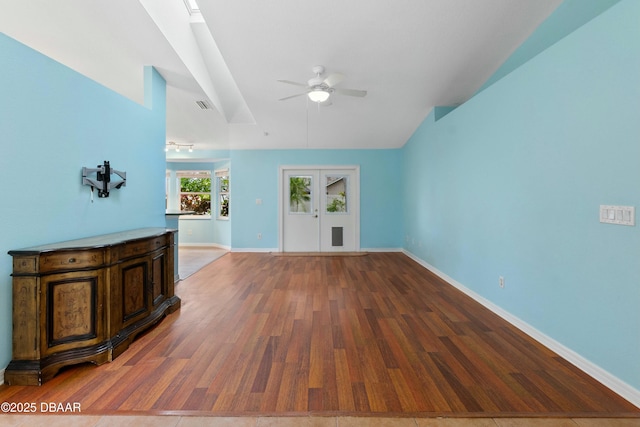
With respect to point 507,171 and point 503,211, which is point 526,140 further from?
point 503,211

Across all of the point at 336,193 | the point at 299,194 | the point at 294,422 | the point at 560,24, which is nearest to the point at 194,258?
the point at 299,194

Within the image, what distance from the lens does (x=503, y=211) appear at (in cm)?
293

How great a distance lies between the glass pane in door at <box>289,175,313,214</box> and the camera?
6.66 m

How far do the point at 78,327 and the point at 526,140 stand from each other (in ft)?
13.1

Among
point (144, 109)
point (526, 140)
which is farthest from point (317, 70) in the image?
point (526, 140)

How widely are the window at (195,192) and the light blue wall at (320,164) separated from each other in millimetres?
1422

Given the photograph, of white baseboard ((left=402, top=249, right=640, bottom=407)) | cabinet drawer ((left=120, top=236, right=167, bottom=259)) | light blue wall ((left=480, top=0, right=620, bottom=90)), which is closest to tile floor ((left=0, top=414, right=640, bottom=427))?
white baseboard ((left=402, top=249, right=640, bottom=407))

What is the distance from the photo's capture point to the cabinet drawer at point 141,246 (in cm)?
228

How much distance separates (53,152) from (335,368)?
8.75 ft

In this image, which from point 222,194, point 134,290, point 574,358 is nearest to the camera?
point 574,358

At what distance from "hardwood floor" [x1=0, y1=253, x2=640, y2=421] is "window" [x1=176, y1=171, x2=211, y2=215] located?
468 cm

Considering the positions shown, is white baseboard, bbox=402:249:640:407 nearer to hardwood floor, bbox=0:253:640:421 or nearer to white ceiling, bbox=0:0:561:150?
hardwood floor, bbox=0:253:640:421

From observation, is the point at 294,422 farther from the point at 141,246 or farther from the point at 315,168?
the point at 315,168

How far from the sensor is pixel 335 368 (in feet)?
6.55
